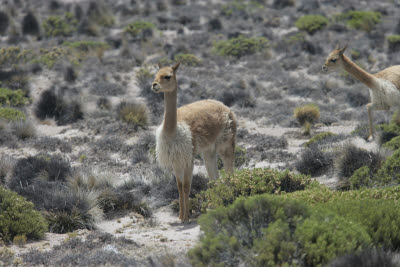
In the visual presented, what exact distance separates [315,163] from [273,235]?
5.22 meters

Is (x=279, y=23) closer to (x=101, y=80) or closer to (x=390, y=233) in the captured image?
(x=101, y=80)

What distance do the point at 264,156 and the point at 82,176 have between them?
12.5 feet

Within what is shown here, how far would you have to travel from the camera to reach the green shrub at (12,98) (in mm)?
13412

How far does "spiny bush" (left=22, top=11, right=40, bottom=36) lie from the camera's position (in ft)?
73.9

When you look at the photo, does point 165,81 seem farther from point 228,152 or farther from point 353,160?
point 353,160

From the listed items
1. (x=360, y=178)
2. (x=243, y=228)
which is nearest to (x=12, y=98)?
(x=360, y=178)

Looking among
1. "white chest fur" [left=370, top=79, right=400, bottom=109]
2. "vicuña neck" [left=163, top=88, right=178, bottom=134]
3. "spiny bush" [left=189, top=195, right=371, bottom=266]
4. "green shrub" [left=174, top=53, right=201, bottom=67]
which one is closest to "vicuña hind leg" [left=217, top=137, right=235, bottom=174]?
"vicuña neck" [left=163, top=88, right=178, bottom=134]

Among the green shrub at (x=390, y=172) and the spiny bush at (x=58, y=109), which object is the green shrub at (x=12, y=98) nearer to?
the spiny bush at (x=58, y=109)

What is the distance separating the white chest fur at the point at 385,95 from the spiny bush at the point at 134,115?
5.46m

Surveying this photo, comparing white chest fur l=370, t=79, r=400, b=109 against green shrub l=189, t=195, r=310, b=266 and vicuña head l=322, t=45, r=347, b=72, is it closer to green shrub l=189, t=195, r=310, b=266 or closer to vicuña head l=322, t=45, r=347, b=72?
vicuña head l=322, t=45, r=347, b=72

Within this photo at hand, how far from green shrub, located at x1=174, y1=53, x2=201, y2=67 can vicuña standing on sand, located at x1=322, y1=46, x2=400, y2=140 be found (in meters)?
8.86

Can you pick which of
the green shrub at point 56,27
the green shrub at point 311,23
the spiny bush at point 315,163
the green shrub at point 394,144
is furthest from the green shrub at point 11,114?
the green shrub at point 311,23

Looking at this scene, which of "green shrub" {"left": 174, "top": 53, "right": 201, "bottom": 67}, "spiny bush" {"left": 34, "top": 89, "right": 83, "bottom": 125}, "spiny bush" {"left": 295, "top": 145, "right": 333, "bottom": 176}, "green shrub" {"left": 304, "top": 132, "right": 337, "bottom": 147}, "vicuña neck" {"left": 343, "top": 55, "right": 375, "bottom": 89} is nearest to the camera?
"spiny bush" {"left": 295, "top": 145, "right": 333, "bottom": 176}

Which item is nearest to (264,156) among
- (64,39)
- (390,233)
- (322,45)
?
(390,233)
